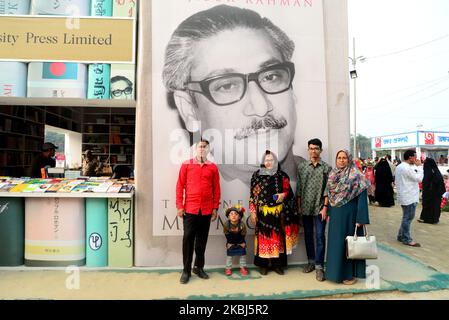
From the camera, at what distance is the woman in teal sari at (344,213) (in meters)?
3.36

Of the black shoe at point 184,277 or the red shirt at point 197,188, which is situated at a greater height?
the red shirt at point 197,188

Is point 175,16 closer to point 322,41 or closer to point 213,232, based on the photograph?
point 322,41

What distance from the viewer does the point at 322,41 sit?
165 inches

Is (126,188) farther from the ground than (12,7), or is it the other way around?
(12,7)

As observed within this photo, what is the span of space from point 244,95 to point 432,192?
5.83 m

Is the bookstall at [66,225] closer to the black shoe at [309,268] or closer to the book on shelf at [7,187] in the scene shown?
the book on shelf at [7,187]

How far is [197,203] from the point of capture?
3400 mm

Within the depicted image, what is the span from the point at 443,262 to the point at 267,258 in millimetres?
2769

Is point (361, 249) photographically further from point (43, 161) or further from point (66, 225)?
point (43, 161)

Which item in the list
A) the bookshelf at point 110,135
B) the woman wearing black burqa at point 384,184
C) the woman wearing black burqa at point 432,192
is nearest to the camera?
the woman wearing black burqa at point 432,192

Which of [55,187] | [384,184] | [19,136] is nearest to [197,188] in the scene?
[55,187]

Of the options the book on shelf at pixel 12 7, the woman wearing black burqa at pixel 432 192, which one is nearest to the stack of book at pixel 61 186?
the book on shelf at pixel 12 7

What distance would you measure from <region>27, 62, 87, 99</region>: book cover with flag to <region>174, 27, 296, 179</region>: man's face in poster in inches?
51.5

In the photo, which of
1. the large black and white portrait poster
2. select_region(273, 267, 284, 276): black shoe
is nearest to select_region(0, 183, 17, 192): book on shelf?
the large black and white portrait poster
